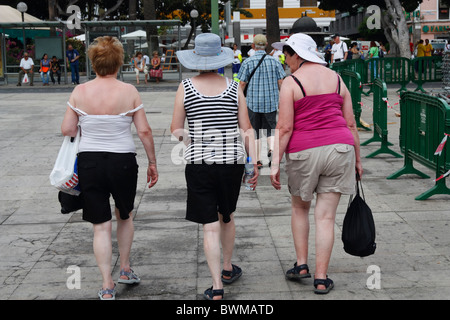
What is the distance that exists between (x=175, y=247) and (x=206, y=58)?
72.7 inches

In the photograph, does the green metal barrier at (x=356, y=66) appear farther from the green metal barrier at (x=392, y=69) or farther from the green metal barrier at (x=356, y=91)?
the green metal barrier at (x=356, y=91)

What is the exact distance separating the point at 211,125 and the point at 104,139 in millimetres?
692

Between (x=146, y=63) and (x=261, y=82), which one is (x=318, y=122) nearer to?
(x=261, y=82)

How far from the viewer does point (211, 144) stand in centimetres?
440

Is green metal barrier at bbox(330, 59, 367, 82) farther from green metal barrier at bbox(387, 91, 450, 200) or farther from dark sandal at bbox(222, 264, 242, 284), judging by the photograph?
dark sandal at bbox(222, 264, 242, 284)

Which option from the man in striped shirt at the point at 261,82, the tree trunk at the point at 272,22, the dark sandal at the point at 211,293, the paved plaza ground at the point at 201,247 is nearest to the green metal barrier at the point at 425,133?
the paved plaza ground at the point at 201,247

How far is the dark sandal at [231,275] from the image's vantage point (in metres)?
4.79

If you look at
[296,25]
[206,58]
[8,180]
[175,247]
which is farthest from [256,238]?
[296,25]

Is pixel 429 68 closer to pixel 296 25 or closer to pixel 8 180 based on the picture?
pixel 296 25

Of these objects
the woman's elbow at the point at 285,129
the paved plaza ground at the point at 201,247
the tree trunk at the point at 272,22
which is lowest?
the paved plaza ground at the point at 201,247

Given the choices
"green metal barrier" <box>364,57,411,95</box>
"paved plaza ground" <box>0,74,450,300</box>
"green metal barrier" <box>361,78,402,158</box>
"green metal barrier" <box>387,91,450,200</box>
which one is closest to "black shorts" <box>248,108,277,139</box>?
"paved plaza ground" <box>0,74,450,300</box>

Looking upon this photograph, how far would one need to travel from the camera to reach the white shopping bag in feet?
14.4

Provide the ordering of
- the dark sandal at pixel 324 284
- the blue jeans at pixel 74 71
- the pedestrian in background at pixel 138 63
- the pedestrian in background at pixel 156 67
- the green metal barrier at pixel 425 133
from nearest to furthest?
1. the dark sandal at pixel 324 284
2. the green metal barrier at pixel 425 133
3. the blue jeans at pixel 74 71
4. the pedestrian in background at pixel 138 63
5. the pedestrian in background at pixel 156 67

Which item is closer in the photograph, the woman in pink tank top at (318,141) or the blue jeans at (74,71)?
the woman in pink tank top at (318,141)
